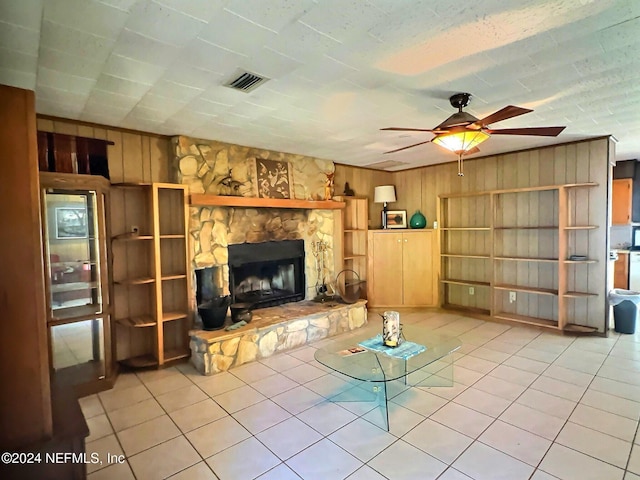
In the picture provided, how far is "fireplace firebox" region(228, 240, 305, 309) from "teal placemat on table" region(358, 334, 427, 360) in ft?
5.69

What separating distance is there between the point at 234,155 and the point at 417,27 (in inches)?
112

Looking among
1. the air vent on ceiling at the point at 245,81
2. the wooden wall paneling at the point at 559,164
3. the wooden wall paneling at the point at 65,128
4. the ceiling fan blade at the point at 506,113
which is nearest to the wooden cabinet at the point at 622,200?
the wooden wall paneling at the point at 559,164

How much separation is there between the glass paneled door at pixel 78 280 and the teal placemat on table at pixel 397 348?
7.81ft

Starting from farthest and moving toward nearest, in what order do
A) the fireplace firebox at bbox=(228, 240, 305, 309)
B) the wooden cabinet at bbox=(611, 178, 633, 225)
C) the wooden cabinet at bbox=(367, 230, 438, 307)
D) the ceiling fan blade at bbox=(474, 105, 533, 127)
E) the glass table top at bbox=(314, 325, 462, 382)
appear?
the wooden cabinet at bbox=(611, 178, 633, 225), the wooden cabinet at bbox=(367, 230, 438, 307), the fireplace firebox at bbox=(228, 240, 305, 309), the glass table top at bbox=(314, 325, 462, 382), the ceiling fan blade at bbox=(474, 105, 533, 127)

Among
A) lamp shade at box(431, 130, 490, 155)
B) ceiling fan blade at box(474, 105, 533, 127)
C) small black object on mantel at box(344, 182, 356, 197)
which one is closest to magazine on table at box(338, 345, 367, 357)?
lamp shade at box(431, 130, 490, 155)

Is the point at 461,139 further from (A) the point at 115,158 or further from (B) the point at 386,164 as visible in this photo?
(A) the point at 115,158

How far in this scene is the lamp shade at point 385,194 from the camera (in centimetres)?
573

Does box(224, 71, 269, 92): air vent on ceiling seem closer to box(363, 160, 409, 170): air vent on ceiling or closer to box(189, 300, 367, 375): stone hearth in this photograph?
box(189, 300, 367, 375): stone hearth

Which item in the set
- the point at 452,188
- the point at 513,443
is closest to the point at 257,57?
the point at 513,443

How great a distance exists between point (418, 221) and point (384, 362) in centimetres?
332

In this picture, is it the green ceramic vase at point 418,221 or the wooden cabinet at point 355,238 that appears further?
the green ceramic vase at point 418,221

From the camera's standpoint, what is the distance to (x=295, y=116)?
10.2ft

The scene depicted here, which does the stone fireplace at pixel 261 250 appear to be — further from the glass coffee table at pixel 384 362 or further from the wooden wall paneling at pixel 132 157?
the glass coffee table at pixel 384 362

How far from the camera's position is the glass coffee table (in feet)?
8.73
